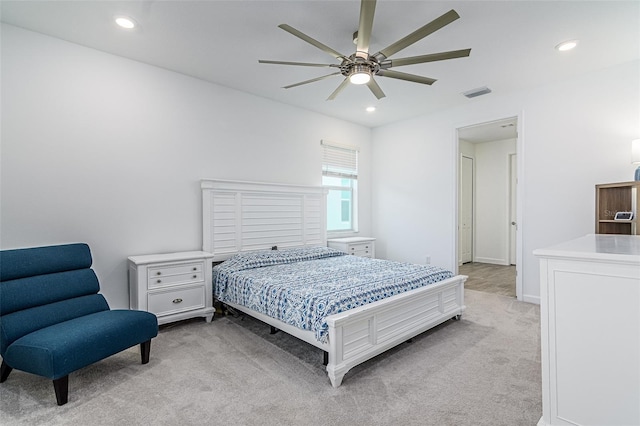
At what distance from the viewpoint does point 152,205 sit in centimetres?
344

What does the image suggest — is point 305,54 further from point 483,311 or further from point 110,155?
point 483,311

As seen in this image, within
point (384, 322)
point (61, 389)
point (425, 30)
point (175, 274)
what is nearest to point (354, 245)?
point (384, 322)

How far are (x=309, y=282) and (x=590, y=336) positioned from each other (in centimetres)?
194

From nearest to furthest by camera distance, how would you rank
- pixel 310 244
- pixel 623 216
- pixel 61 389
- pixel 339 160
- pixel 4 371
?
pixel 61 389
pixel 4 371
pixel 623 216
pixel 310 244
pixel 339 160

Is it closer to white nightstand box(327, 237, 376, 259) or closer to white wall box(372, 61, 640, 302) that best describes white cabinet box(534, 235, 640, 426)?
white wall box(372, 61, 640, 302)

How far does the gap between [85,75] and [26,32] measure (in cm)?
48

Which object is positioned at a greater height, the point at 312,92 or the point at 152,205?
the point at 312,92

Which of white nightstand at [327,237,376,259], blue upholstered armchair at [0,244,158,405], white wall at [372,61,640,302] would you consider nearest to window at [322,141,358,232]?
white nightstand at [327,237,376,259]

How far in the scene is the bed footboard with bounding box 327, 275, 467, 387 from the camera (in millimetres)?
2131

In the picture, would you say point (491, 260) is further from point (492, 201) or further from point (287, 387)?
point (287, 387)

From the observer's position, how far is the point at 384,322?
2.49 metres

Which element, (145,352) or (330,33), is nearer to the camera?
(145,352)

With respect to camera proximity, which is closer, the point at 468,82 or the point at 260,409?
the point at 260,409

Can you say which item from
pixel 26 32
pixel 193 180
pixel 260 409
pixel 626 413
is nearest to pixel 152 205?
pixel 193 180
